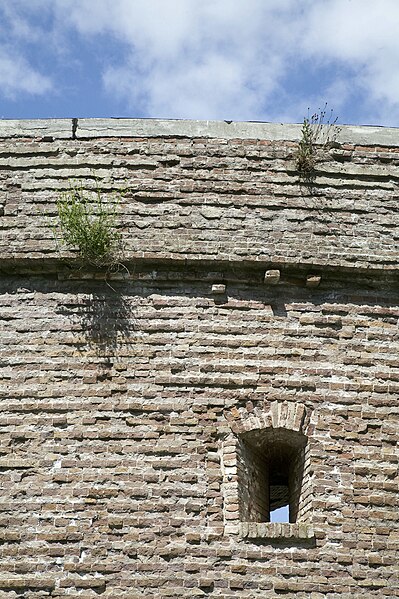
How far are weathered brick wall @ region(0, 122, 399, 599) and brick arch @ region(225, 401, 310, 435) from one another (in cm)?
2

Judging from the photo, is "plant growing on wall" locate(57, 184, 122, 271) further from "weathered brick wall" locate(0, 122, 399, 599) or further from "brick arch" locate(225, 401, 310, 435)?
"brick arch" locate(225, 401, 310, 435)

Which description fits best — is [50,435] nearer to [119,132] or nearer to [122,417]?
[122,417]

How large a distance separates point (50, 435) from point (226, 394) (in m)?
1.46

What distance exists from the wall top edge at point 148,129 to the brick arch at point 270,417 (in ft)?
8.37

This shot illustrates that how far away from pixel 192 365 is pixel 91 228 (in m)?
1.46

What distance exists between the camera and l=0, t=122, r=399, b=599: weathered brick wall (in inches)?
266

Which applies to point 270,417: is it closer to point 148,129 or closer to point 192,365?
point 192,365

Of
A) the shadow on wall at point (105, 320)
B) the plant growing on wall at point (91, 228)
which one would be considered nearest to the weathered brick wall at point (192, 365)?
the shadow on wall at point (105, 320)

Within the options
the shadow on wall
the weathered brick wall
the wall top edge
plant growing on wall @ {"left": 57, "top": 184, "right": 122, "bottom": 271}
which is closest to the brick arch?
the weathered brick wall

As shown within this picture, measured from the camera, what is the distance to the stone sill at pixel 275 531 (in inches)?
268

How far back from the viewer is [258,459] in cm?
755

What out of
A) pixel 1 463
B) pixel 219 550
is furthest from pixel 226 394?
pixel 1 463

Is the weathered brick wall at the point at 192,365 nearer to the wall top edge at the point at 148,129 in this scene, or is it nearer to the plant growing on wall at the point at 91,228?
the wall top edge at the point at 148,129

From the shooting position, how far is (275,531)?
6816 millimetres
